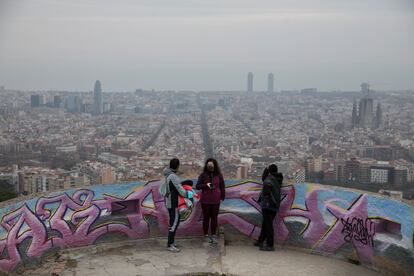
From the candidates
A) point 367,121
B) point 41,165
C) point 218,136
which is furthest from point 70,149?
point 367,121

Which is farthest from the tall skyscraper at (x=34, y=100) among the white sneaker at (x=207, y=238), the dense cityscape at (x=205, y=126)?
the white sneaker at (x=207, y=238)

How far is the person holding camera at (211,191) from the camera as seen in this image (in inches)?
275

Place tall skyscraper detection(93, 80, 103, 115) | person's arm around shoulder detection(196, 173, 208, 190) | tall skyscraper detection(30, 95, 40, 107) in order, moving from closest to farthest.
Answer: person's arm around shoulder detection(196, 173, 208, 190) → tall skyscraper detection(30, 95, 40, 107) → tall skyscraper detection(93, 80, 103, 115)

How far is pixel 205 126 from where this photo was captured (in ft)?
174

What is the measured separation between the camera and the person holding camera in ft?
22.9

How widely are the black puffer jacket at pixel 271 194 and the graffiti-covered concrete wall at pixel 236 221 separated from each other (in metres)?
0.29

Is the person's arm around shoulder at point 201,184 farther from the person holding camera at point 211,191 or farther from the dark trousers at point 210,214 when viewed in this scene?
the dark trousers at point 210,214

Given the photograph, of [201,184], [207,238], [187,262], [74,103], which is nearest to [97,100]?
[74,103]

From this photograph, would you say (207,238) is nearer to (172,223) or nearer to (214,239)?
(214,239)

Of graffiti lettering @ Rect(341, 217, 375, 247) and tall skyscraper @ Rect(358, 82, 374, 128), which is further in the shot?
tall skyscraper @ Rect(358, 82, 374, 128)

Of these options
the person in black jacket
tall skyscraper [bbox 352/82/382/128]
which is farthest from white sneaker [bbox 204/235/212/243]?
tall skyscraper [bbox 352/82/382/128]

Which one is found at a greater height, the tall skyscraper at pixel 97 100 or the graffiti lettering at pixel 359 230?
the tall skyscraper at pixel 97 100

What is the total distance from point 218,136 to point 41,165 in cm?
1722

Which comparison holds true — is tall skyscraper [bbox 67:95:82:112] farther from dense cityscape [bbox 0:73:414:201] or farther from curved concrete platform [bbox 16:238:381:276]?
curved concrete platform [bbox 16:238:381:276]
